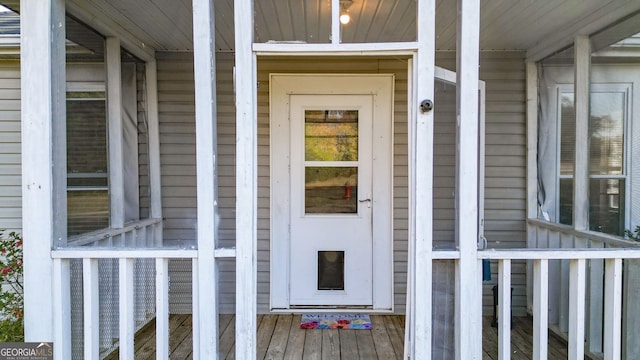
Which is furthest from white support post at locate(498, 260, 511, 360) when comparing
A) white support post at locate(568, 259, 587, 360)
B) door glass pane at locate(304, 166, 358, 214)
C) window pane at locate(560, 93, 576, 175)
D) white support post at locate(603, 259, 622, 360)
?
door glass pane at locate(304, 166, 358, 214)

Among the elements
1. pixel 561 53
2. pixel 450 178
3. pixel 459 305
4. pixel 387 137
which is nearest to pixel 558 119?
pixel 561 53

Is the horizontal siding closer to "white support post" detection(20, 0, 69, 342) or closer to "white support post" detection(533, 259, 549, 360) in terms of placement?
"white support post" detection(533, 259, 549, 360)

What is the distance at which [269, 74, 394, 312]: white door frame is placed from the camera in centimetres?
355

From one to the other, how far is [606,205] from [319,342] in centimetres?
230

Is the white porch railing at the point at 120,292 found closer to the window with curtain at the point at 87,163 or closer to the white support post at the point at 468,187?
the window with curtain at the point at 87,163

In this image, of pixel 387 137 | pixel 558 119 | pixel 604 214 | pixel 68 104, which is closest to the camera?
pixel 68 104

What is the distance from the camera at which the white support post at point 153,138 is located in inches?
133

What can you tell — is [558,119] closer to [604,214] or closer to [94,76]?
[604,214]

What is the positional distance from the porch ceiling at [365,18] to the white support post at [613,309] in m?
1.54

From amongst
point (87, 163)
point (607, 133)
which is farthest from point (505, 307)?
point (87, 163)

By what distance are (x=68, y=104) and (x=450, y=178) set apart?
7.78ft

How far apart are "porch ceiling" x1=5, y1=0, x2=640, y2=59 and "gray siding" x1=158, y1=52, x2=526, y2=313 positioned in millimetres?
384

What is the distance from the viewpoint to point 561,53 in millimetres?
3078

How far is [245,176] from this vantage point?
208cm
